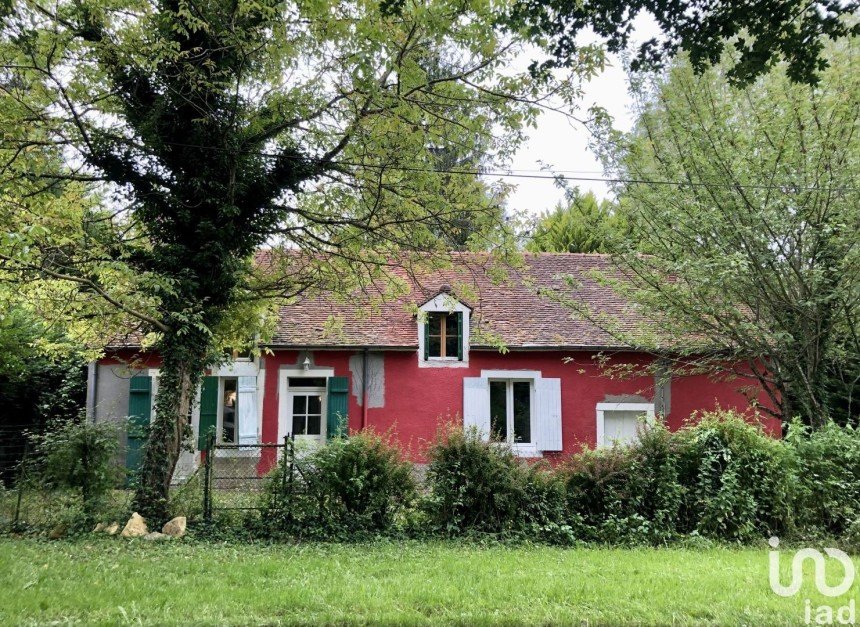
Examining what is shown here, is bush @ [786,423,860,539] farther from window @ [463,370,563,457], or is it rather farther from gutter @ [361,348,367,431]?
gutter @ [361,348,367,431]

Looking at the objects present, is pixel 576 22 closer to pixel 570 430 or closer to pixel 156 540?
pixel 156 540

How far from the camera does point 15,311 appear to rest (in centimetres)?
1130

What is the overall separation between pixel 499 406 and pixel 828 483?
6.49 metres

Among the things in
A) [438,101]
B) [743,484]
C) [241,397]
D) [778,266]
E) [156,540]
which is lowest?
[156,540]

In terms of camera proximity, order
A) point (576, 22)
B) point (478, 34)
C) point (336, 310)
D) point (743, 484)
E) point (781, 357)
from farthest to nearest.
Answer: point (336, 310) → point (781, 357) → point (743, 484) → point (478, 34) → point (576, 22)

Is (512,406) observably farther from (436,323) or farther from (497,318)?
(436,323)

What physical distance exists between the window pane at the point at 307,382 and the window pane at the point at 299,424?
673 millimetres

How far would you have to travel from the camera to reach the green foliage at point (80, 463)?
8.20 meters

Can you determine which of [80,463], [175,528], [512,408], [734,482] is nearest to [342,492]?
[175,528]

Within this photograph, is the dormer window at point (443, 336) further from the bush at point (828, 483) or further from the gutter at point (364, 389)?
the bush at point (828, 483)

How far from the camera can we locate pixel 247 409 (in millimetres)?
12688

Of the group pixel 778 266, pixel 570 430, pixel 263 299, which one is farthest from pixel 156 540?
pixel 778 266

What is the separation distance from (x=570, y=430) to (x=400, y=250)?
6.17 m

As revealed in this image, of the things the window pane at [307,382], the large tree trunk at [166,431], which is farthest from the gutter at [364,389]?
the large tree trunk at [166,431]
